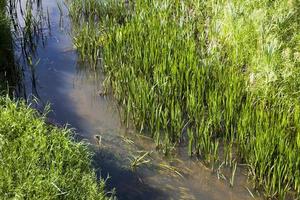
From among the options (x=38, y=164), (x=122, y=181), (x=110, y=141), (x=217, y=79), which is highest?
(x=217, y=79)

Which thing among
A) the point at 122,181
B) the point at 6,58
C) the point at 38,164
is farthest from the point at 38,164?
the point at 6,58

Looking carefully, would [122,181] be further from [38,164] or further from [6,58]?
[6,58]

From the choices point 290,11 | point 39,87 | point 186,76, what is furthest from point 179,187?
point 290,11

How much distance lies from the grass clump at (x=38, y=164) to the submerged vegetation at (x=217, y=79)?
1.34 meters

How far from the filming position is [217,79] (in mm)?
6188

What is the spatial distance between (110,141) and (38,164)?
4.99ft

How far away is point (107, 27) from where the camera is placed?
25.7 ft

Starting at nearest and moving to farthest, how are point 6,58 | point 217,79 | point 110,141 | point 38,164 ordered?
point 38,164
point 110,141
point 217,79
point 6,58

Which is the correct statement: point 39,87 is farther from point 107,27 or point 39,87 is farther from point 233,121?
point 233,121

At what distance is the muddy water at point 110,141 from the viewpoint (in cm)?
515

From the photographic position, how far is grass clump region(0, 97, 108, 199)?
13.3ft

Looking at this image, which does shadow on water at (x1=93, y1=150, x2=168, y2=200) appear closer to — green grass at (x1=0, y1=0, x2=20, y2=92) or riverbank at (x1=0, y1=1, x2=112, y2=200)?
riverbank at (x1=0, y1=1, x2=112, y2=200)

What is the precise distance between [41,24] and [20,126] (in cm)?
404

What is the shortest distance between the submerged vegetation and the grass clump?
1.34 m
